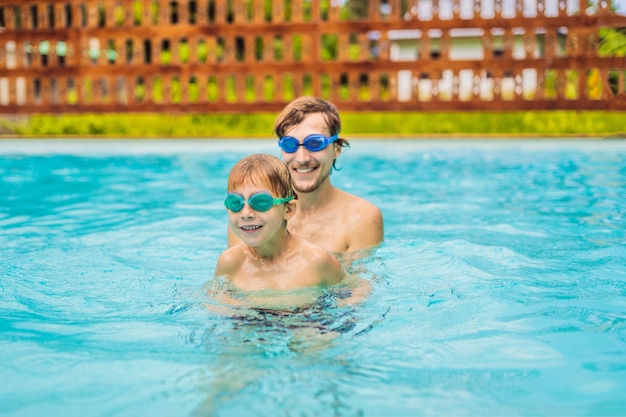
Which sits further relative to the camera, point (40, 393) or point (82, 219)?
point (82, 219)

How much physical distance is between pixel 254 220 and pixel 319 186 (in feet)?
3.27

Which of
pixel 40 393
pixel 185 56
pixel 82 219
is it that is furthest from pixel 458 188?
pixel 185 56

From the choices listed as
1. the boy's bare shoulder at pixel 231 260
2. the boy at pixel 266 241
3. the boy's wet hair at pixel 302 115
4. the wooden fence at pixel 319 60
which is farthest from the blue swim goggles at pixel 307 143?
the wooden fence at pixel 319 60

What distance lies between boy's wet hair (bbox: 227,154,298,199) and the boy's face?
0.02 meters

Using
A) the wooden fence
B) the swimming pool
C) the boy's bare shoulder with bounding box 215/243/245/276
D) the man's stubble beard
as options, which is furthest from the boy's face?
the wooden fence

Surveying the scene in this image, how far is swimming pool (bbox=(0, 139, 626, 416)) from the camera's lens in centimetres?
214

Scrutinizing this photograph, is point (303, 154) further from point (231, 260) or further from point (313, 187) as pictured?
point (231, 260)

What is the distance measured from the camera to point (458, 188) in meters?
7.44

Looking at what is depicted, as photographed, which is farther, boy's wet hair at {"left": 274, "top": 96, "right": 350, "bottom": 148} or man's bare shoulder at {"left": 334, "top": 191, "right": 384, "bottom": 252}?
man's bare shoulder at {"left": 334, "top": 191, "right": 384, "bottom": 252}

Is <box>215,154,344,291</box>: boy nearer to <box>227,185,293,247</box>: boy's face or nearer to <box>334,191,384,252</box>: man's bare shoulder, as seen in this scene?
<box>227,185,293,247</box>: boy's face

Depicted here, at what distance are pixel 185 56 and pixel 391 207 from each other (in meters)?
21.6

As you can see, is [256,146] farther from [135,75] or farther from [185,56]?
[185,56]

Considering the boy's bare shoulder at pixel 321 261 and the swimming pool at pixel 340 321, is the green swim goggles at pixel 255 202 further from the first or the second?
the swimming pool at pixel 340 321

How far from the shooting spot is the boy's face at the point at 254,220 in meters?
2.83
